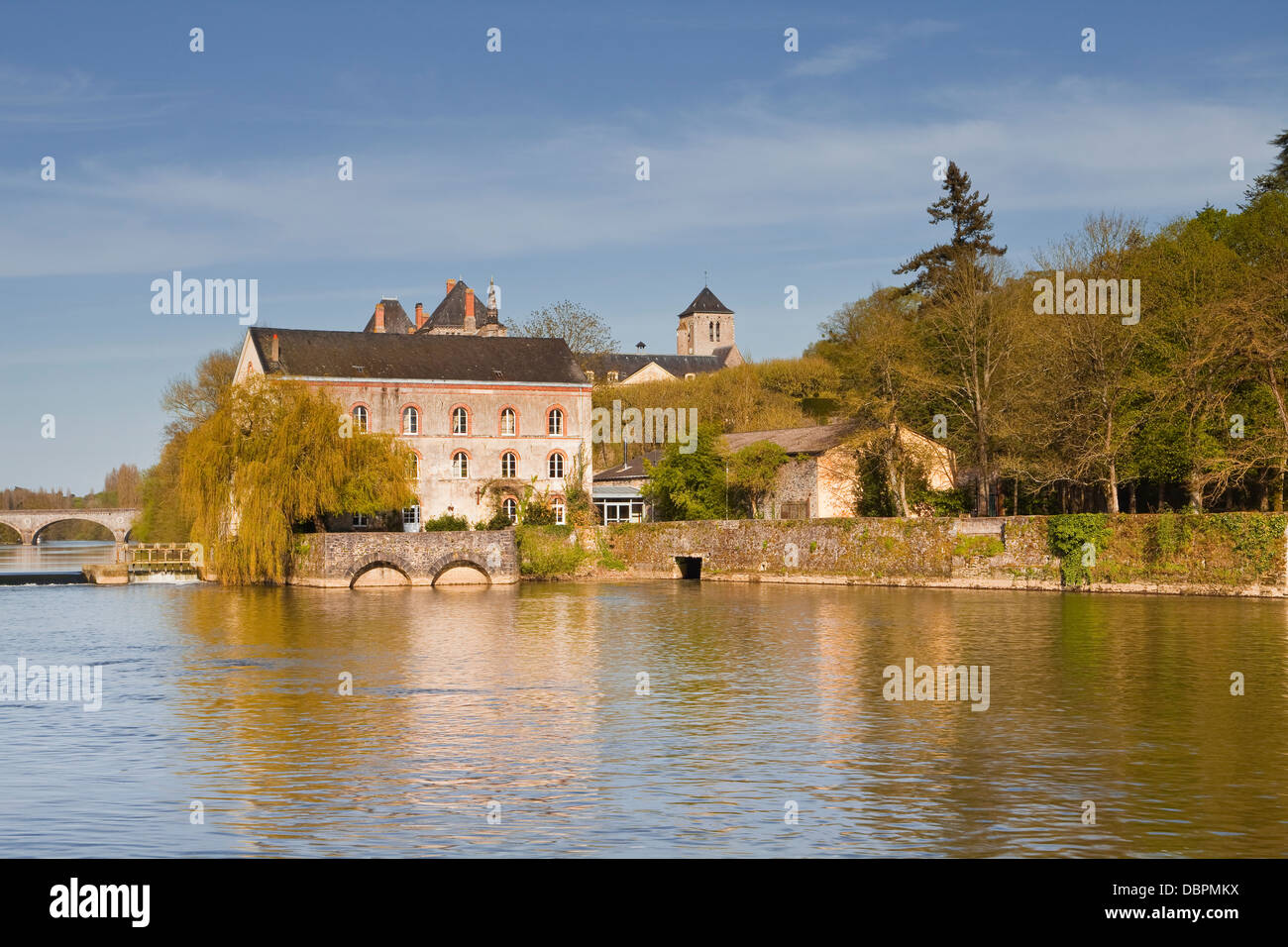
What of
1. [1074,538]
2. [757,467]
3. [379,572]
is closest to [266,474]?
[379,572]

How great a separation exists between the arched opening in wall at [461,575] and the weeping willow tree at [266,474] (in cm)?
417

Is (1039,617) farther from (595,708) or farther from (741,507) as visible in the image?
(741,507)

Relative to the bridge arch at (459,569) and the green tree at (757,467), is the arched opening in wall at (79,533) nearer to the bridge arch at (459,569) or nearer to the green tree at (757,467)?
the bridge arch at (459,569)

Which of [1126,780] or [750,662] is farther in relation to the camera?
[750,662]

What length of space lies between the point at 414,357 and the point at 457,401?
321cm

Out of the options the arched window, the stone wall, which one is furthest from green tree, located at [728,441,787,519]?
the arched window

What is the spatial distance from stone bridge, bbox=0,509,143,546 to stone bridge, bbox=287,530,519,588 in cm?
5277

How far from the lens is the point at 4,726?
19.4m

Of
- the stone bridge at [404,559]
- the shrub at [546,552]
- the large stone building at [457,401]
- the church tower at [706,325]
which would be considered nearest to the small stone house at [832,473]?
the shrub at [546,552]

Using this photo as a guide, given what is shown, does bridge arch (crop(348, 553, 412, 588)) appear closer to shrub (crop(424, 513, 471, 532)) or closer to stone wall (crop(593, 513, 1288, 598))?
shrub (crop(424, 513, 471, 532))

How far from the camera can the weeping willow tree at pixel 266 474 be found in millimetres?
49375

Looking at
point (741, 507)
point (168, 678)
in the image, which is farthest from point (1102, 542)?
point (168, 678)

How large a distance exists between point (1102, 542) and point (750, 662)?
72.1 feet

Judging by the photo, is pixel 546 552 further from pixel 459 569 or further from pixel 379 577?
pixel 379 577
